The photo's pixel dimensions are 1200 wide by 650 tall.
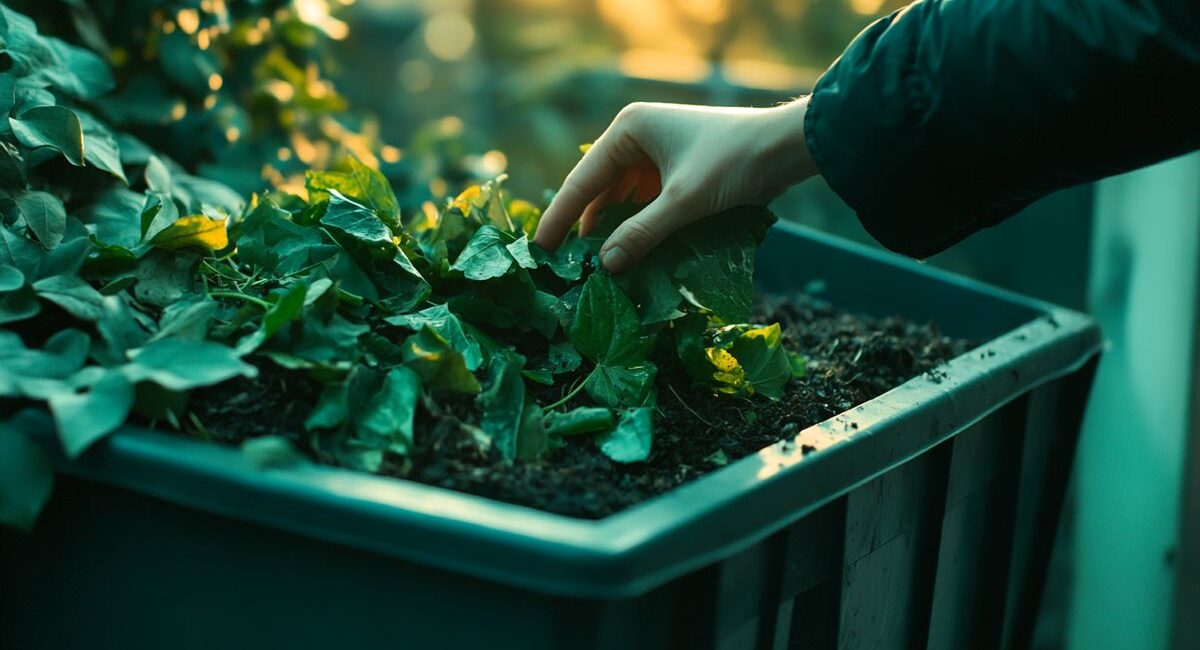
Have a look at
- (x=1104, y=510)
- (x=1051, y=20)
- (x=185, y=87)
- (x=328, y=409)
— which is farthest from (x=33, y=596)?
(x=1104, y=510)

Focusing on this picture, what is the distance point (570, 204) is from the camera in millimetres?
1161

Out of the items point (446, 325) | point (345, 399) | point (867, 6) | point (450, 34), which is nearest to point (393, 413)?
point (345, 399)

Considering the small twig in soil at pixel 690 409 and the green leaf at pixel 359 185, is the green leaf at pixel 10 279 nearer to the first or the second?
the green leaf at pixel 359 185

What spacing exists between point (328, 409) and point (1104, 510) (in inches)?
A: 55.9

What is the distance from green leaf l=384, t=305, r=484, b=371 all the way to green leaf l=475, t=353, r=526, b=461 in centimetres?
4

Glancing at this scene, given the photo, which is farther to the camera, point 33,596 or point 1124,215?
point 1124,215

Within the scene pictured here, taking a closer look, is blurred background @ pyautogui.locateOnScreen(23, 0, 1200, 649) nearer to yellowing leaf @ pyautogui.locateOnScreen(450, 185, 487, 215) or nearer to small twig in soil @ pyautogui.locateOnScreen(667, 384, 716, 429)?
yellowing leaf @ pyautogui.locateOnScreen(450, 185, 487, 215)

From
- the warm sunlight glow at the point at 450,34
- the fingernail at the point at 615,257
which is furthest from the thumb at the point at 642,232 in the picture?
the warm sunlight glow at the point at 450,34

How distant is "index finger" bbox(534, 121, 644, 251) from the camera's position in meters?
1.13

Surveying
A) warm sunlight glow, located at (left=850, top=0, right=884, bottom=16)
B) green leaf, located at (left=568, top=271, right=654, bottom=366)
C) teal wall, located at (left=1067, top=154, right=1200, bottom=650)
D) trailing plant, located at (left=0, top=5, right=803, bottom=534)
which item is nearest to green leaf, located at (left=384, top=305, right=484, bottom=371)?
trailing plant, located at (left=0, top=5, right=803, bottom=534)

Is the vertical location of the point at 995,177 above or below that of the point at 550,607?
above

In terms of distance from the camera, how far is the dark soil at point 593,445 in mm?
840

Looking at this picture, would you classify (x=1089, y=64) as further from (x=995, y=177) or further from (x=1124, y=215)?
(x=1124, y=215)

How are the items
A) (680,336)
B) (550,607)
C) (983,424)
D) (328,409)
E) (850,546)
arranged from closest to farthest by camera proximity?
(550,607)
(328,409)
(850,546)
(680,336)
(983,424)
